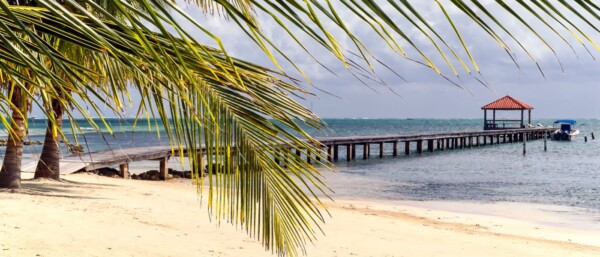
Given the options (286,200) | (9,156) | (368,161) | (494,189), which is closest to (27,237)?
(9,156)

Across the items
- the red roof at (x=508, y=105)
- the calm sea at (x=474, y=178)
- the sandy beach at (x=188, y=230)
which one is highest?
the red roof at (x=508, y=105)

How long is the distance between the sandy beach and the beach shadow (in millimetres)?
19

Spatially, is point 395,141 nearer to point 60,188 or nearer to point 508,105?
point 508,105

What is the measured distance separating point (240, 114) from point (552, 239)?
1005 centimetres

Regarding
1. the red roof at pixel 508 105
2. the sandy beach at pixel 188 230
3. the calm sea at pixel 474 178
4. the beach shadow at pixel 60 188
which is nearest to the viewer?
the sandy beach at pixel 188 230

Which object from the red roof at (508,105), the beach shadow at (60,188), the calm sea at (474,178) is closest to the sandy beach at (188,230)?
the beach shadow at (60,188)

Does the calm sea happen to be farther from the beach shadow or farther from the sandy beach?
the sandy beach

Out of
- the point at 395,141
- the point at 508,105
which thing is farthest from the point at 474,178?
the point at 508,105

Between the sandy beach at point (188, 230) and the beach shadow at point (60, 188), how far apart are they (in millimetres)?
19

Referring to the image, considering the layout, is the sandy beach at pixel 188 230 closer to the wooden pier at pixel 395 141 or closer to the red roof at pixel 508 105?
the wooden pier at pixel 395 141

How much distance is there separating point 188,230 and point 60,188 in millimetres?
4331

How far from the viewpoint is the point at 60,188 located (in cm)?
1179

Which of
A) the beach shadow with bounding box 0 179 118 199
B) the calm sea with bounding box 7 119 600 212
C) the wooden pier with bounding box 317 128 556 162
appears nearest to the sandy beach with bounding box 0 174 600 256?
the beach shadow with bounding box 0 179 118 199

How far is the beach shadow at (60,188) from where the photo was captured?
10781 millimetres
